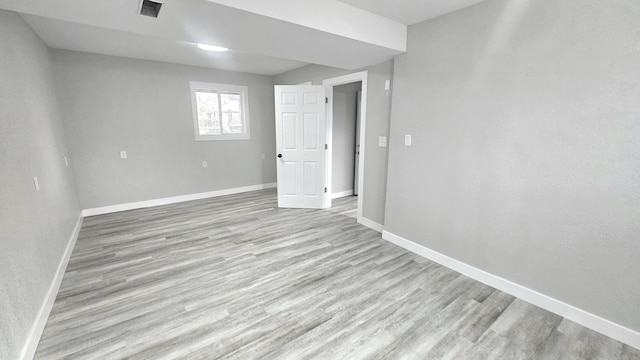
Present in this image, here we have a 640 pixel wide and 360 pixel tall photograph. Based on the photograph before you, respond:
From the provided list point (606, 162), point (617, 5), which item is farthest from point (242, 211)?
point (617, 5)

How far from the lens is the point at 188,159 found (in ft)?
16.2

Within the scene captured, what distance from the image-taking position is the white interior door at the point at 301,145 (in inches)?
170

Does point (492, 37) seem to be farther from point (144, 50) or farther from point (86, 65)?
point (86, 65)

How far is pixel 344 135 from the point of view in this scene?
5141 millimetres

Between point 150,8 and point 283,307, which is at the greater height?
point 150,8

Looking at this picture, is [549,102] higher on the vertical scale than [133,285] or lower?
higher

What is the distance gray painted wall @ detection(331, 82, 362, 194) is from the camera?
494 centimetres

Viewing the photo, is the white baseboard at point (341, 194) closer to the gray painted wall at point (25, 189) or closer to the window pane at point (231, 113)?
the window pane at point (231, 113)

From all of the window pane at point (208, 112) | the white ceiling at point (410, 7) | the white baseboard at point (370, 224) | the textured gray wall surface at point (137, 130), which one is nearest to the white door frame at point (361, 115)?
the white baseboard at point (370, 224)

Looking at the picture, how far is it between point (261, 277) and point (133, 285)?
3.69 feet

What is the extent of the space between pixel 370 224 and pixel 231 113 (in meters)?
3.62

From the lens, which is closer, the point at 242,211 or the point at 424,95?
the point at 424,95

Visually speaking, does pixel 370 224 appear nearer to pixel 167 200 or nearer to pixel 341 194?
pixel 341 194

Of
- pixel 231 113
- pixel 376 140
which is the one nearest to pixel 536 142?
pixel 376 140
